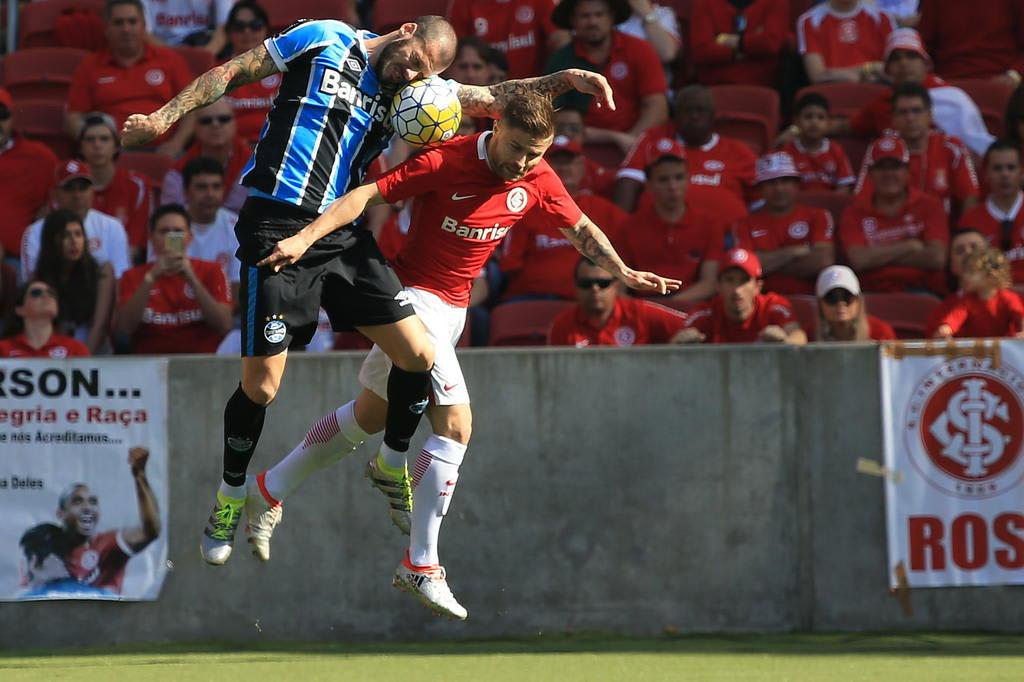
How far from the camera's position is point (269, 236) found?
6574mm

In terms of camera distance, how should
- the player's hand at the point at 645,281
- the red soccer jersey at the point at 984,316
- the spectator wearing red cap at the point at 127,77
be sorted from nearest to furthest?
the player's hand at the point at 645,281
the red soccer jersey at the point at 984,316
the spectator wearing red cap at the point at 127,77

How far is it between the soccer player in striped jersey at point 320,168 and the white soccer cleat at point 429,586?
3.09ft

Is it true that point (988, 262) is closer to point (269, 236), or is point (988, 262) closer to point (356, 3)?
point (269, 236)

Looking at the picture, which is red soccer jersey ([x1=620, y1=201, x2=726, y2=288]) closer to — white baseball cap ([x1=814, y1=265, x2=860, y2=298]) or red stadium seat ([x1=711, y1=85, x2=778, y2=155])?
white baseball cap ([x1=814, y1=265, x2=860, y2=298])

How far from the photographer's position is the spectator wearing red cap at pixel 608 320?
9.38 m

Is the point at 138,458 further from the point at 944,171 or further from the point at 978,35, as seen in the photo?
the point at 978,35

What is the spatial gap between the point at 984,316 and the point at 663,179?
2248 millimetres

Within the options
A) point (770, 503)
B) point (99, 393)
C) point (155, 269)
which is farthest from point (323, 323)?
point (770, 503)

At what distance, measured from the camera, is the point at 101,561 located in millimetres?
8766

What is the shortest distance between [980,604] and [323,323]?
4.32 metres

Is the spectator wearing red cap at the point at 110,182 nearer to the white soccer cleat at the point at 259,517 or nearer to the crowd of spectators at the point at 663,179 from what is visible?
the crowd of spectators at the point at 663,179

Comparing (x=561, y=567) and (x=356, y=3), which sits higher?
(x=356, y=3)

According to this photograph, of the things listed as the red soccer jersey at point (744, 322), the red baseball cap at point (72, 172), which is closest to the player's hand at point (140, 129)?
the red soccer jersey at point (744, 322)

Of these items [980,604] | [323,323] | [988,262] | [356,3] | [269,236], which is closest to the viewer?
[269,236]
